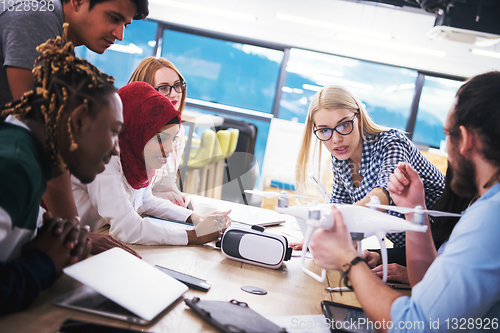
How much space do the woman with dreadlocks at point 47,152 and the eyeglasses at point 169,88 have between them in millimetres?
1365

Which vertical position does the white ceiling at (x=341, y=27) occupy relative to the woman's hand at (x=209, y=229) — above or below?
above

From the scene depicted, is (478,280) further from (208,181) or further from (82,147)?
(208,181)

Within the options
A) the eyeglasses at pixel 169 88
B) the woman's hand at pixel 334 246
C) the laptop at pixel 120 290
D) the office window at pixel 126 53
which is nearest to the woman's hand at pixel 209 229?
the laptop at pixel 120 290

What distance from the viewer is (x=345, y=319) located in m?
0.81

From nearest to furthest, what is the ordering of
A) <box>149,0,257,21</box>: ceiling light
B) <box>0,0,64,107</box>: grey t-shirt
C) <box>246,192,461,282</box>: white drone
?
<box>246,192,461,282</box>: white drone < <box>0,0,64,107</box>: grey t-shirt < <box>149,0,257,21</box>: ceiling light

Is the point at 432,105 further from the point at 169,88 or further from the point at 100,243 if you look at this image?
the point at 100,243

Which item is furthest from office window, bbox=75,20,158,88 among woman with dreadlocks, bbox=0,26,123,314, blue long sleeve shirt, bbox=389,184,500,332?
blue long sleeve shirt, bbox=389,184,500,332

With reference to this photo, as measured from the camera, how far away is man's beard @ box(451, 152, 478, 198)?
81 centimetres

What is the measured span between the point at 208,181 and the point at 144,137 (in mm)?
817

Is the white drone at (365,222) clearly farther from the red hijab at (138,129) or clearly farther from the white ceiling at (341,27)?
the white ceiling at (341,27)

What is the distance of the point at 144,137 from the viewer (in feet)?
4.34

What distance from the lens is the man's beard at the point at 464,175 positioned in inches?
32.0

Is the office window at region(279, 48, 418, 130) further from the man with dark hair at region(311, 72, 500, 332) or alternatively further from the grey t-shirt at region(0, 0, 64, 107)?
the man with dark hair at region(311, 72, 500, 332)

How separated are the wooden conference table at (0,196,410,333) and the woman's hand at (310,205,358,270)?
14cm
